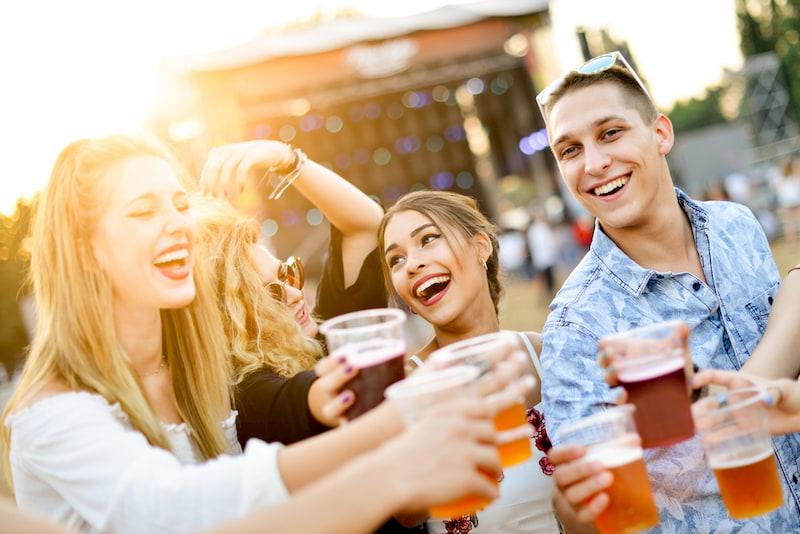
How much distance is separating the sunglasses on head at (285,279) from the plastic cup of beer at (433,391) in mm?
1311

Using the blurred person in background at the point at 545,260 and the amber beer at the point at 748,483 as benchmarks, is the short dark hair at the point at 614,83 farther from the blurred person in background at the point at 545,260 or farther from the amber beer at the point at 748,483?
the blurred person in background at the point at 545,260

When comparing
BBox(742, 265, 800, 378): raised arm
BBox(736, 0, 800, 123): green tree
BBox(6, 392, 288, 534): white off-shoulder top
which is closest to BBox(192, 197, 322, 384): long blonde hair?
BBox(6, 392, 288, 534): white off-shoulder top

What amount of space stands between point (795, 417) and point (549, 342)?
2.19ft

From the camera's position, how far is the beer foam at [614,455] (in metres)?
1.51

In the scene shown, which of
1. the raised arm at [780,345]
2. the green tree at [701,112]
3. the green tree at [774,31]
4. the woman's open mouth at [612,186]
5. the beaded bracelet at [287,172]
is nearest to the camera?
the raised arm at [780,345]

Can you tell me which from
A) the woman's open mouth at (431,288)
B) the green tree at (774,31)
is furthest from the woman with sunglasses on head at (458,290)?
the green tree at (774,31)

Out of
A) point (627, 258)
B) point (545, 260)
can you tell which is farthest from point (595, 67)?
point (545, 260)

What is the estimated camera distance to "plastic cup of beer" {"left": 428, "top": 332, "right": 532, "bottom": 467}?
1502mm

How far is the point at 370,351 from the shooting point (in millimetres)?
1591

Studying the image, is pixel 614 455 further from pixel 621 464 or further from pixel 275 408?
pixel 275 408

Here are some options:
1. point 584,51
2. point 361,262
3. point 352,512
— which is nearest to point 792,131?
point 584,51

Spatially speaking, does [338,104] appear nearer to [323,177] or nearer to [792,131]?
[323,177]

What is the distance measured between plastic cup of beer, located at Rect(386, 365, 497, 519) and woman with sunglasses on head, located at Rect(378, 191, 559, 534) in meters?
0.96

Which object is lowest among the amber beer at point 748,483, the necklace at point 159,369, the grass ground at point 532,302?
the grass ground at point 532,302
